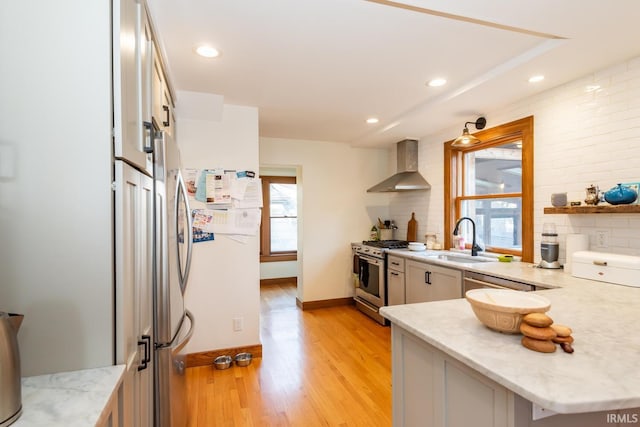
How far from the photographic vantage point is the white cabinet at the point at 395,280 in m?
3.54

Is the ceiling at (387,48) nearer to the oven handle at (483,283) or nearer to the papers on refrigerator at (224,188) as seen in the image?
the papers on refrigerator at (224,188)

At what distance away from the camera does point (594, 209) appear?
210cm

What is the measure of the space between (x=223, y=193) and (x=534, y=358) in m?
2.59

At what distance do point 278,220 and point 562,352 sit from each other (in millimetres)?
5612

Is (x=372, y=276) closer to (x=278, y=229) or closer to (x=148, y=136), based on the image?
(x=278, y=229)

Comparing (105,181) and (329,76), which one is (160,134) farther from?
(329,76)

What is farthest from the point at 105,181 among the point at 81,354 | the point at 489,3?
the point at 489,3

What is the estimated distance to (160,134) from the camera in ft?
4.58

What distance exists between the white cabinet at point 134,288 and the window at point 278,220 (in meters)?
4.92

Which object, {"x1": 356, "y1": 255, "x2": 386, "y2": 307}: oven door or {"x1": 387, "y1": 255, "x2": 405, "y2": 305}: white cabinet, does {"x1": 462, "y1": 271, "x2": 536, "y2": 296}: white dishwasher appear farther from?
{"x1": 356, "y1": 255, "x2": 386, "y2": 307}: oven door

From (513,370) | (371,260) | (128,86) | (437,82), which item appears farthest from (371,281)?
(128,86)

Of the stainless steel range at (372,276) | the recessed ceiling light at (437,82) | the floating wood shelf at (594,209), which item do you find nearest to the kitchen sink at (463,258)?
the stainless steel range at (372,276)

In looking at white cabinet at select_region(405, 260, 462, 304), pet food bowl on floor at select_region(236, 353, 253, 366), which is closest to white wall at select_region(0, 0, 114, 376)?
pet food bowl on floor at select_region(236, 353, 253, 366)

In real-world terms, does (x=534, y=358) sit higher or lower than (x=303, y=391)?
higher
